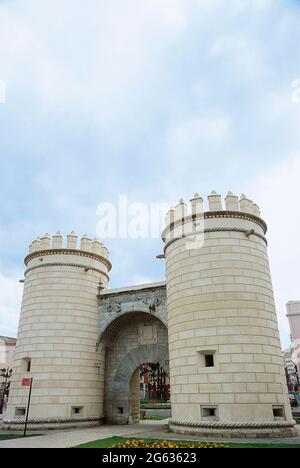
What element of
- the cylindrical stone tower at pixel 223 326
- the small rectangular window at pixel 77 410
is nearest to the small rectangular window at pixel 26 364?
the small rectangular window at pixel 77 410

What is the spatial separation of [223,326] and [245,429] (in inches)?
117

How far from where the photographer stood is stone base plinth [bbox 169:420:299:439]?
34.5ft

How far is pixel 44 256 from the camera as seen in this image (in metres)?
17.0

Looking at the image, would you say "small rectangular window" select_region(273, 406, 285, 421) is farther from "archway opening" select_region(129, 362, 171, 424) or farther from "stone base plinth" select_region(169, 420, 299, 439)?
"archway opening" select_region(129, 362, 171, 424)

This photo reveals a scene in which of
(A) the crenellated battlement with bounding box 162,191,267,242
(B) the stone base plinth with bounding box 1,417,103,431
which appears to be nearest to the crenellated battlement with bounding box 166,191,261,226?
(A) the crenellated battlement with bounding box 162,191,267,242

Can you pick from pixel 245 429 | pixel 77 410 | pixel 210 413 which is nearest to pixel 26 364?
pixel 77 410

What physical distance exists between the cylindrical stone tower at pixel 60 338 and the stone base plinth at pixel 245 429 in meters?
5.89

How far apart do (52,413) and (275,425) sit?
844cm

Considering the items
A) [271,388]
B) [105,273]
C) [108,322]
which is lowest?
[271,388]

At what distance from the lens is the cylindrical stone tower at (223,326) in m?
10.9

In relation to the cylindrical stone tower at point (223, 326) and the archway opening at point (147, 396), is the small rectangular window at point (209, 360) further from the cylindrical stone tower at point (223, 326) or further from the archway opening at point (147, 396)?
the archway opening at point (147, 396)

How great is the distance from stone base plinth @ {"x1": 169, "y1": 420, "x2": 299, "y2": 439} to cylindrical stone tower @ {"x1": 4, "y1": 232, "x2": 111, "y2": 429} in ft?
19.3
